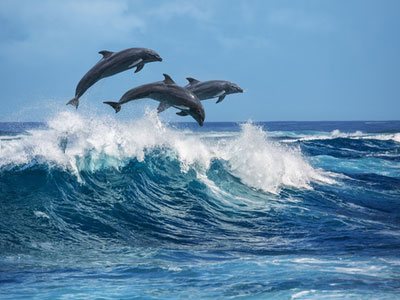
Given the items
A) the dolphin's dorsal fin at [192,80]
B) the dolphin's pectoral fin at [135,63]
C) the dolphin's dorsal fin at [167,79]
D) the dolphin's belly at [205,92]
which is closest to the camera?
the dolphin's pectoral fin at [135,63]

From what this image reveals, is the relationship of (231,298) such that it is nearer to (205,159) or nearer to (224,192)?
(224,192)

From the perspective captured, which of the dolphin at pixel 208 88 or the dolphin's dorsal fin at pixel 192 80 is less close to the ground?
the dolphin's dorsal fin at pixel 192 80

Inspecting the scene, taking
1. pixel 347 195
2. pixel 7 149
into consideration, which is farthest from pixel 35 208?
pixel 347 195

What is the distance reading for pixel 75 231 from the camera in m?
10.7

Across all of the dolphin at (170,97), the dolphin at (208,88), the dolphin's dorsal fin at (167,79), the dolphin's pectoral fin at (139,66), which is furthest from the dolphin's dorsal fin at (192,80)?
the dolphin's pectoral fin at (139,66)

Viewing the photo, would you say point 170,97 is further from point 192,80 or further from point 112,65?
point 192,80

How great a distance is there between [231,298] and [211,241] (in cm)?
357

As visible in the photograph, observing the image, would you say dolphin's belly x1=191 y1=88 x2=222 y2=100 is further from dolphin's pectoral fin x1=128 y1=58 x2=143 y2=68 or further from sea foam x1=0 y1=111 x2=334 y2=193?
sea foam x1=0 y1=111 x2=334 y2=193

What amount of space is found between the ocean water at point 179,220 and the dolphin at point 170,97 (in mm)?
2056

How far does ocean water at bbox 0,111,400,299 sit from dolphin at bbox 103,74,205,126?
2.06 m

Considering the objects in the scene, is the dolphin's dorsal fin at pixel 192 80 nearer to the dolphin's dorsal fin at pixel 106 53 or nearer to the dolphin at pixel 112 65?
the dolphin at pixel 112 65

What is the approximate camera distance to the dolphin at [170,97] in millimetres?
7973

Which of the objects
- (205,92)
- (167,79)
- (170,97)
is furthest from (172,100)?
(205,92)

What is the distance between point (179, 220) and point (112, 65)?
4.92 meters
